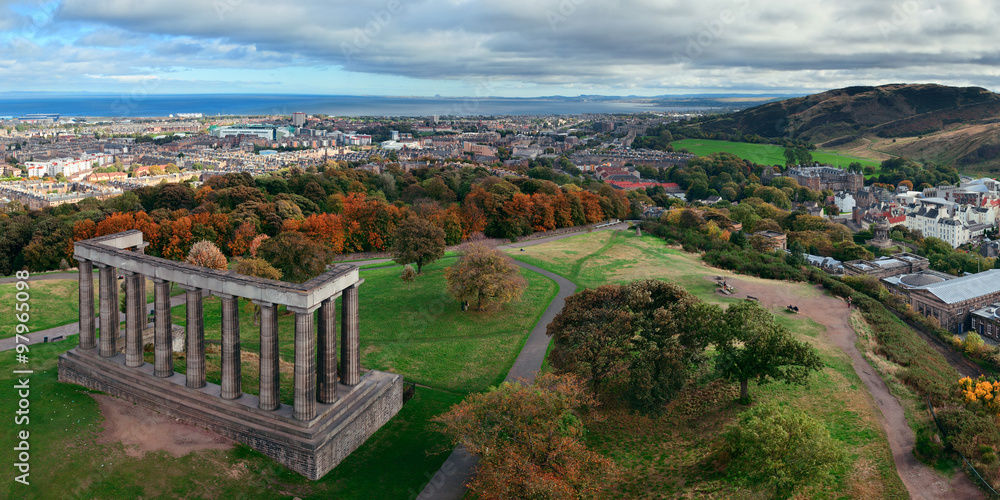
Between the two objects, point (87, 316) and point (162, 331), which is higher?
point (162, 331)

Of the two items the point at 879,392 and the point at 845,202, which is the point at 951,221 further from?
the point at 879,392

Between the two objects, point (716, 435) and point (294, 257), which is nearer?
point (716, 435)

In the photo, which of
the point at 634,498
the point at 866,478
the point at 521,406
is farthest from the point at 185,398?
the point at 866,478

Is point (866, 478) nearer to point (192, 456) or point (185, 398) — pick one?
point (192, 456)

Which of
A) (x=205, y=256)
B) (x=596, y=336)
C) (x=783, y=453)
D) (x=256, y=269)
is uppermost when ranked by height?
(x=205, y=256)

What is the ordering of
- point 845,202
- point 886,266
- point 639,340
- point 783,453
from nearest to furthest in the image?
point 783,453 → point 639,340 → point 886,266 → point 845,202

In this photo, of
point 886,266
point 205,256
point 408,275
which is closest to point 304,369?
point 205,256

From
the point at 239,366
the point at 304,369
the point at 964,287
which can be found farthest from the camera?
the point at 964,287
